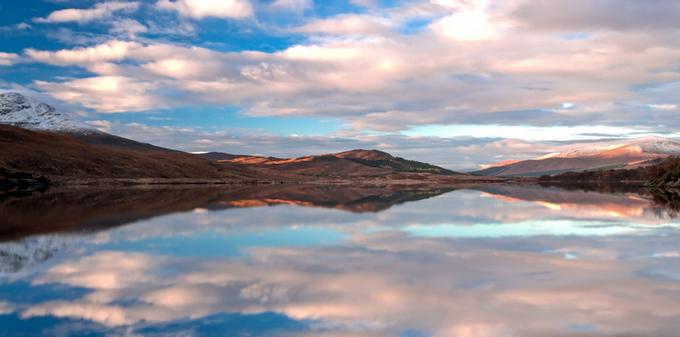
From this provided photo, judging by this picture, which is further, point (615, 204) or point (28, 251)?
point (615, 204)

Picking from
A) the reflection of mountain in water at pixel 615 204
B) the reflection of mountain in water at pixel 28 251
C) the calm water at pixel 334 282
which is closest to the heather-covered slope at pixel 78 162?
the reflection of mountain in water at pixel 615 204

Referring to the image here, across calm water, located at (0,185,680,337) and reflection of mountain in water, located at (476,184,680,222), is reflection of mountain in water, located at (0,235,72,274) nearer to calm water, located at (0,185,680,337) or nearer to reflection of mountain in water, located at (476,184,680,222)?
calm water, located at (0,185,680,337)

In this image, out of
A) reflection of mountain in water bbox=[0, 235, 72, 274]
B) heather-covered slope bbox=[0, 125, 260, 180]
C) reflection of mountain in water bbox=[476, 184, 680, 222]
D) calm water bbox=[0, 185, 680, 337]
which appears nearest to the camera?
calm water bbox=[0, 185, 680, 337]

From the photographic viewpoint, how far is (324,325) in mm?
10328

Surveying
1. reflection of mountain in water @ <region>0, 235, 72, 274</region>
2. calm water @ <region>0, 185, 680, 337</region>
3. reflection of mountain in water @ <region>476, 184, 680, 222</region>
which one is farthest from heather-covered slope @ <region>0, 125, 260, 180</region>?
calm water @ <region>0, 185, 680, 337</region>

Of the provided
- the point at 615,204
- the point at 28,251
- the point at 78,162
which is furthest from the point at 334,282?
the point at 78,162

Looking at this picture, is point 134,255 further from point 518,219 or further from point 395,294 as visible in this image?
point 518,219

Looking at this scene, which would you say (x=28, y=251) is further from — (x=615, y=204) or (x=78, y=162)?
(x=78, y=162)

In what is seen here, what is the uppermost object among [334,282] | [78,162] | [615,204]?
[78,162]

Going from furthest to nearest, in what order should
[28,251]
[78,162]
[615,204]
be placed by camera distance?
[78,162], [615,204], [28,251]

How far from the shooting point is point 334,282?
13891 millimetres

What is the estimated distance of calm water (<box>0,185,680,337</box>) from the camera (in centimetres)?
1030

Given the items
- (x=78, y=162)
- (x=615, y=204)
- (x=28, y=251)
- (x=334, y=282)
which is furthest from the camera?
(x=78, y=162)

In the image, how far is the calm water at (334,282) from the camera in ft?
33.8
